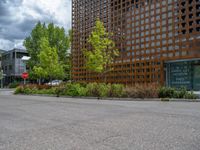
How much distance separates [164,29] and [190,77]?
18.7ft

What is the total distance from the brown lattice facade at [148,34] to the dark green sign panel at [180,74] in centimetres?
106

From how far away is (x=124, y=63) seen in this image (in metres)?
26.8

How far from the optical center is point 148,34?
24703 millimetres

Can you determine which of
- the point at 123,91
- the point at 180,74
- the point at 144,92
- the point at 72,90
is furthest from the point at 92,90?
the point at 180,74

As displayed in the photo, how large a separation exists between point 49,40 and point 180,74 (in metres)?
24.4

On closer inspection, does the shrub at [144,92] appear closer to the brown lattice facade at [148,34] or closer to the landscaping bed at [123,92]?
the landscaping bed at [123,92]

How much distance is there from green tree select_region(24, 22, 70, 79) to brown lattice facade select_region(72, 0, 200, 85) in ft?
31.9

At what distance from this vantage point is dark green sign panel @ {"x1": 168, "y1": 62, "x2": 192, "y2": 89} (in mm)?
23847

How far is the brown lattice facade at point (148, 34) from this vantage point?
2223 cm

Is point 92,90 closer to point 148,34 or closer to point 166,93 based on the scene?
point 166,93

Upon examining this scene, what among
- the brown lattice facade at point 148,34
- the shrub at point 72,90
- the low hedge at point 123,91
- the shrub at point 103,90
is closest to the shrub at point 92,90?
the low hedge at point 123,91

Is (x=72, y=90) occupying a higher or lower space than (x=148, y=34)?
lower

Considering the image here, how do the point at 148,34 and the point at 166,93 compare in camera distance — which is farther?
the point at 148,34

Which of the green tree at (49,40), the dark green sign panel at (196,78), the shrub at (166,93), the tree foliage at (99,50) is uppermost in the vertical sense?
the green tree at (49,40)
